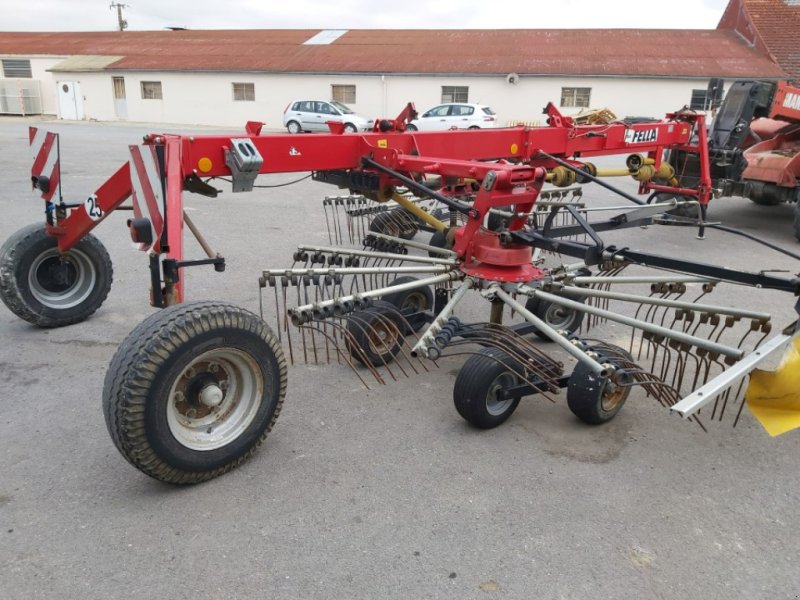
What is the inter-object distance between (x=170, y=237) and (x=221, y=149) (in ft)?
2.26

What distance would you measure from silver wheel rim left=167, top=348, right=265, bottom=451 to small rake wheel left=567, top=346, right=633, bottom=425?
5.30 ft

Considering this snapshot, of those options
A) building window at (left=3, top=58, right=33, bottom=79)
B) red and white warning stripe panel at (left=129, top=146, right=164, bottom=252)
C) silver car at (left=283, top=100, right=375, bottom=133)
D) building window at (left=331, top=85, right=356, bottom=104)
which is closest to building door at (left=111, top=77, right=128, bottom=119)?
building window at (left=3, top=58, right=33, bottom=79)

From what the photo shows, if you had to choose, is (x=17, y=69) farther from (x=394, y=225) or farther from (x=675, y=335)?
(x=675, y=335)

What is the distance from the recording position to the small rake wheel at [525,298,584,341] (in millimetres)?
4500

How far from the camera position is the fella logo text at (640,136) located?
579cm

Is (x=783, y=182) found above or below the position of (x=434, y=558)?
above

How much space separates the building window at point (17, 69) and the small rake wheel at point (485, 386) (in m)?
39.6

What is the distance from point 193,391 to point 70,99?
116 feet

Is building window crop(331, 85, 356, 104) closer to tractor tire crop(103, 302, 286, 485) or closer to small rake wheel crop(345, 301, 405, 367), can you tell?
small rake wheel crop(345, 301, 405, 367)

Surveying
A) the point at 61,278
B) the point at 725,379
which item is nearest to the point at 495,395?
the point at 725,379

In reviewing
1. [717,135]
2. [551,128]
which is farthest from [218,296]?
[717,135]

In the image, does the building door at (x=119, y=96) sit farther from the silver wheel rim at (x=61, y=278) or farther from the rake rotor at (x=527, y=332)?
the rake rotor at (x=527, y=332)

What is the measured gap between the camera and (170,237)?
3014mm

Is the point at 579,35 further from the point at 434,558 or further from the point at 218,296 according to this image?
the point at 434,558
